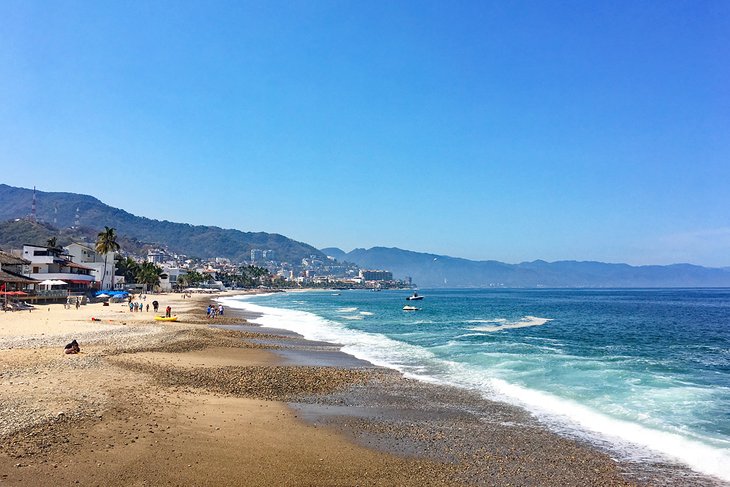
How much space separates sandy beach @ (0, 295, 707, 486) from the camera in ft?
29.3

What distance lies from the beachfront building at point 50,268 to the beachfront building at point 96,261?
13.2 meters

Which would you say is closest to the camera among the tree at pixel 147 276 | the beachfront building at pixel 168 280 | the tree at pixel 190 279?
the tree at pixel 147 276

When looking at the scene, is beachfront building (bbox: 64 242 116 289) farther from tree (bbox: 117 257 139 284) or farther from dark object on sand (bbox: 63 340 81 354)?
dark object on sand (bbox: 63 340 81 354)

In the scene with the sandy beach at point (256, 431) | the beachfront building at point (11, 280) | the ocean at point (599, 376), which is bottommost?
the ocean at point (599, 376)

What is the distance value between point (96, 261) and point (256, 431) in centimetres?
8795

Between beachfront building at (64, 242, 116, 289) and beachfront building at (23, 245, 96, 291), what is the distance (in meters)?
13.2

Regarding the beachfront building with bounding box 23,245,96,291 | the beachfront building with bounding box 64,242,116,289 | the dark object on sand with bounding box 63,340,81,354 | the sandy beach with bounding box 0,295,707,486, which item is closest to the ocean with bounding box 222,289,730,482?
the sandy beach with bounding box 0,295,707,486

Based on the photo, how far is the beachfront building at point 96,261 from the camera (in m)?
83.6

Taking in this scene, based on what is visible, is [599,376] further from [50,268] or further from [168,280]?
[168,280]

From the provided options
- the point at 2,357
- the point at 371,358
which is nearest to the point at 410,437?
the point at 371,358

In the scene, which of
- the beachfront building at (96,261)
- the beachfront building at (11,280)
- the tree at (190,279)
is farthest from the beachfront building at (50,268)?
the tree at (190,279)

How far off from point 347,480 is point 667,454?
7.85 m

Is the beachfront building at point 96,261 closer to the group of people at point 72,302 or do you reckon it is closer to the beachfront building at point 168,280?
the group of people at point 72,302

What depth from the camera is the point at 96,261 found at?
87.1 meters
